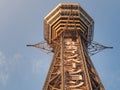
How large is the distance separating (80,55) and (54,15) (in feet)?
30.0

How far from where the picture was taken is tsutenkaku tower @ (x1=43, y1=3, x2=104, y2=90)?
60.9 meters

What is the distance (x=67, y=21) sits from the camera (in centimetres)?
7294

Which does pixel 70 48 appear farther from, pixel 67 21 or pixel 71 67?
pixel 71 67

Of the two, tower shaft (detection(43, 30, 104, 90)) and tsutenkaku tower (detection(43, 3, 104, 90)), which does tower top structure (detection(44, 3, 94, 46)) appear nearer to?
tsutenkaku tower (detection(43, 3, 104, 90))

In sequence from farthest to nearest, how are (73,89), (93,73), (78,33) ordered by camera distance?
(78,33) < (93,73) < (73,89)

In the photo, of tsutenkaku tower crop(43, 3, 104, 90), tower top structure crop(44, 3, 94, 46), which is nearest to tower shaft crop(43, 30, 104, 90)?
tsutenkaku tower crop(43, 3, 104, 90)

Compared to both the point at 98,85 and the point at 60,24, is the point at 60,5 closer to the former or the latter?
the point at 60,24

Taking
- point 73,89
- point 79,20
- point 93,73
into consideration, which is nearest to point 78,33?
point 79,20

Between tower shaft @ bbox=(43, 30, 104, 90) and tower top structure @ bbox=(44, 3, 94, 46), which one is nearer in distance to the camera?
tower shaft @ bbox=(43, 30, 104, 90)

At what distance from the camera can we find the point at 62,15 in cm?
7344

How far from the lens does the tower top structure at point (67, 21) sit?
239 feet

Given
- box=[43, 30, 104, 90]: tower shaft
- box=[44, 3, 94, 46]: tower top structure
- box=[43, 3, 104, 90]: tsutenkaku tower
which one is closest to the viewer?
box=[43, 30, 104, 90]: tower shaft

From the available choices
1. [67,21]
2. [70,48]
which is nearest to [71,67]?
[70,48]

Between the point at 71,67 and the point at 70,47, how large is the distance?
5.85 meters
